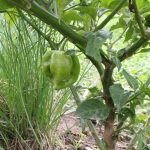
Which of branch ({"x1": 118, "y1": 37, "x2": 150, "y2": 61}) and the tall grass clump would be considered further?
the tall grass clump

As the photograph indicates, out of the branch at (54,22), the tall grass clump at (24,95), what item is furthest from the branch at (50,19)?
the tall grass clump at (24,95)

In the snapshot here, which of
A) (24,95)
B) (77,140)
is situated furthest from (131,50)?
(77,140)

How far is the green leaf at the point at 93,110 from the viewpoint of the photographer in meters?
0.69

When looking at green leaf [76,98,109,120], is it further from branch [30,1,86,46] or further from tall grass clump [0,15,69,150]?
tall grass clump [0,15,69,150]

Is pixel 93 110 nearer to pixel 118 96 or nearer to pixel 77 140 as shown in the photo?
pixel 118 96

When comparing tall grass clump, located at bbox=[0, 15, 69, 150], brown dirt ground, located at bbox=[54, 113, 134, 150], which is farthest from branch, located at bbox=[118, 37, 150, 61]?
brown dirt ground, located at bbox=[54, 113, 134, 150]

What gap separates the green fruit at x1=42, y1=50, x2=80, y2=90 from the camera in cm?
66

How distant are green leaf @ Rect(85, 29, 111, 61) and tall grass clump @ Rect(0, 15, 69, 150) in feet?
2.32

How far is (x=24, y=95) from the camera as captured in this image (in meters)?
1.37

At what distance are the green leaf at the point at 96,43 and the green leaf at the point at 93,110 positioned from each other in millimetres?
137

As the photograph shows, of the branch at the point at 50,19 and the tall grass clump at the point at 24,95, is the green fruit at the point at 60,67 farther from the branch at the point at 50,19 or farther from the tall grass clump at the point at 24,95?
the tall grass clump at the point at 24,95

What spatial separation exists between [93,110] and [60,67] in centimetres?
11

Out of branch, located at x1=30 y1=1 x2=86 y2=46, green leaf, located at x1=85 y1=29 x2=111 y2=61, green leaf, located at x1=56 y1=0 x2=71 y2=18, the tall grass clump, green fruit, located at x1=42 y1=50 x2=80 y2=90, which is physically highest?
green leaf, located at x1=56 y1=0 x2=71 y2=18

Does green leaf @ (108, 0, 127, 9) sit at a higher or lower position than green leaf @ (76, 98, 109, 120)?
higher
